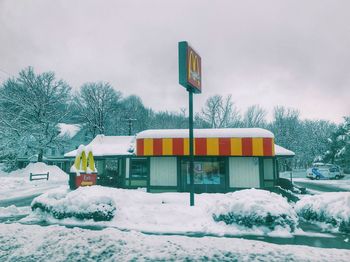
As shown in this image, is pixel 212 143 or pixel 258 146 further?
pixel 212 143

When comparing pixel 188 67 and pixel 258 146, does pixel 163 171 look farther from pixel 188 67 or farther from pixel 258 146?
pixel 188 67

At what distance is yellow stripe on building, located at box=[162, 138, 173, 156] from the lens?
17.4m

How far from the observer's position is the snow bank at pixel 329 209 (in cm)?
862

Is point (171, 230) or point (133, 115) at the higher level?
point (133, 115)

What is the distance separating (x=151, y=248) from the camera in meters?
6.92

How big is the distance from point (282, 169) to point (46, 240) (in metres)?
57.3

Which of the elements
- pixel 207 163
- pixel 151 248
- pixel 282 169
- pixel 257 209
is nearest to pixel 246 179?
pixel 207 163

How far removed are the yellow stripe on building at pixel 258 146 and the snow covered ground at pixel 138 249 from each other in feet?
31.2

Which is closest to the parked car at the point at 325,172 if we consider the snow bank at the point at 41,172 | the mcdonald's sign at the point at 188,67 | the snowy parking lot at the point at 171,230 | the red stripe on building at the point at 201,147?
the red stripe on building at the point at 201,147

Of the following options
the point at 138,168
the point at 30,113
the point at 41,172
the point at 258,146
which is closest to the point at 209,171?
the point at 258,146

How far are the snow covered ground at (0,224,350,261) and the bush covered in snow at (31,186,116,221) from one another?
64.9 inches

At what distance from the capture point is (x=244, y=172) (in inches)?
680

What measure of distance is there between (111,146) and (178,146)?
37.8 feet

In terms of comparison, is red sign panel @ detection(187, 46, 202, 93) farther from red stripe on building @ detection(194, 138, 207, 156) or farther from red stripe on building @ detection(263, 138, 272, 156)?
red stripe on building @ detection(263, 138, 272, 156)
